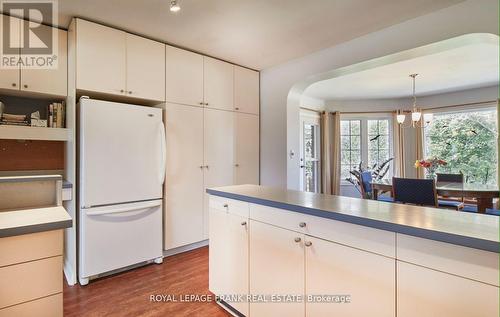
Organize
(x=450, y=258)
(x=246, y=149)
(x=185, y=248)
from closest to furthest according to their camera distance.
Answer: (x=450, y=258) < (x=185, y=248) < (x=246, y=149)

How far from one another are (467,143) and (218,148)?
15.4ft

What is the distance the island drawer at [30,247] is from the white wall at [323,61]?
8.83 feet

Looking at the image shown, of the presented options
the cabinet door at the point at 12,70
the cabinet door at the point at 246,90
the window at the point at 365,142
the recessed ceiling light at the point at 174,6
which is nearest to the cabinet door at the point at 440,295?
the recessed ceiling light at the point at 174,6

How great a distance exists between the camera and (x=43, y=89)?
8.04 feet

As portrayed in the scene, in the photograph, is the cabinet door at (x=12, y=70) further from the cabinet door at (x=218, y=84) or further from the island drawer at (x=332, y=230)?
the island drawer at (x=332, y=230)

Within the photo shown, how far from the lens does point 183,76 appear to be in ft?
10.1

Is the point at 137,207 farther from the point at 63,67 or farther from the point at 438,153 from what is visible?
the point at 438,153

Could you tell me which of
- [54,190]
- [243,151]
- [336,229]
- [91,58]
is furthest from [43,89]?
[336,229]

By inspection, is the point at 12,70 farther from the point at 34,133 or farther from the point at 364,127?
the point at 364,127

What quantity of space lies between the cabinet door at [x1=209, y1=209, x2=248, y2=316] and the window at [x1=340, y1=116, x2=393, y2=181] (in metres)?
4.56

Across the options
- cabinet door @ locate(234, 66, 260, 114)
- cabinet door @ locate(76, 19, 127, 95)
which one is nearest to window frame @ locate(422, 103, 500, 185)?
cabinet door @ locate(234, 66, 260, 114)

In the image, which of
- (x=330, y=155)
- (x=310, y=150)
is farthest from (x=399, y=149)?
(x=310, y=150)

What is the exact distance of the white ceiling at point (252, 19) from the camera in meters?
2.17

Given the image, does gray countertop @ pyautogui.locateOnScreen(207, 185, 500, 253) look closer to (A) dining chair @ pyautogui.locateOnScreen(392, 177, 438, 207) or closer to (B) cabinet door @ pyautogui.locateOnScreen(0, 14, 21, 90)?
(A) dining chair @ pyautogui.locateOnScreen(392, 177, 438, 207)
